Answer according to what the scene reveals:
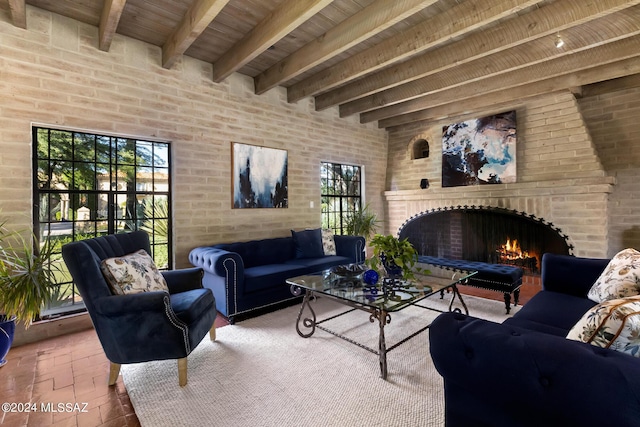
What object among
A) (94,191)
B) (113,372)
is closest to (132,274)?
(113,372)

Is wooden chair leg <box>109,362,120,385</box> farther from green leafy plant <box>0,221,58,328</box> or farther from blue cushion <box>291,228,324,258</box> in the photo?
blue cushion <box>291,228,324,258</box>

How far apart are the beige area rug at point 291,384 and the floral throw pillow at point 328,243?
173cm

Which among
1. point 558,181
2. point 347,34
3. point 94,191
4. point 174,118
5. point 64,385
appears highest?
point 347,34

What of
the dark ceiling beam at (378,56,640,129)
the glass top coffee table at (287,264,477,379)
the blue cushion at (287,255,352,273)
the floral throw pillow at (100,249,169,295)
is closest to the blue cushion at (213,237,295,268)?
the blue cushion at (287,255,352,273)

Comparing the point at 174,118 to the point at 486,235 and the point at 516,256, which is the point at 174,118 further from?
the point at 516,256

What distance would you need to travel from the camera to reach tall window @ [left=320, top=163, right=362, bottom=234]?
18.0ft

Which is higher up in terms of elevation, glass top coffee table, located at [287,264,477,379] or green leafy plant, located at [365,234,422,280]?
green leafy plant, located at [365,234,422,280]

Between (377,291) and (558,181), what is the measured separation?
352cm

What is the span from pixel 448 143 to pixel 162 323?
5.22m

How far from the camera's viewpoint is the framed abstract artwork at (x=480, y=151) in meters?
4.70

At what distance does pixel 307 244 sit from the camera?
440 centimetres

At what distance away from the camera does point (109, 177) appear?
3289mm

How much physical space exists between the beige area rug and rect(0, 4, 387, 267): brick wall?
1.71m

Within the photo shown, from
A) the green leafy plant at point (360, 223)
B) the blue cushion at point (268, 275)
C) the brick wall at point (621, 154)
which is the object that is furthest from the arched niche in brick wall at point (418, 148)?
the blue cushion at point (268, 275)
